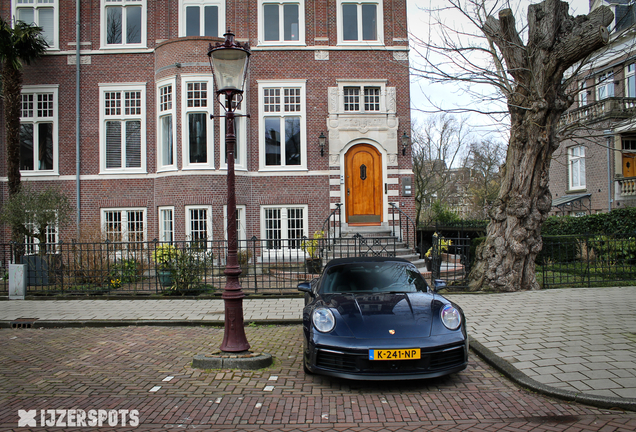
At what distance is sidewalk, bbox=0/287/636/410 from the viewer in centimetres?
496

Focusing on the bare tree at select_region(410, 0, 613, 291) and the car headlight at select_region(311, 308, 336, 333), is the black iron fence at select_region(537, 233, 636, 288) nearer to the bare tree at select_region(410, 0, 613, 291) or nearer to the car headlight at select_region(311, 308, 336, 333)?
the bare tree at select_region(410, 0, 613, 291)

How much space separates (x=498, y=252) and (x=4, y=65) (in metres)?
16.1

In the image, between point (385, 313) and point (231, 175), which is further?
point (231, 175)

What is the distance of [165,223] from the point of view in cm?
1653

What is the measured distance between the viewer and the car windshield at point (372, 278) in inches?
245

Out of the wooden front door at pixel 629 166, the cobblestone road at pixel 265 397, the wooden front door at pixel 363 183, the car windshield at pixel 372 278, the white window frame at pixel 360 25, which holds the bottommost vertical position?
the cobblestone road at pixel 265 397

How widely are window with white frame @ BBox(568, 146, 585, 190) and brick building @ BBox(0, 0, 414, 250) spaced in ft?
54.6

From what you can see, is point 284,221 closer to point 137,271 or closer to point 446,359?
point 137,271

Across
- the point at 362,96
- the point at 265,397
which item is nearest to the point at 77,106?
the point at 362,96

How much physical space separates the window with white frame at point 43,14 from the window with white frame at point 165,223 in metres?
7.41

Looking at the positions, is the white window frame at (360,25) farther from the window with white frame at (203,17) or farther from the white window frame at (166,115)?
the white window frame at (166,115)

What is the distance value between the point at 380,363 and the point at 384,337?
0.87 ft

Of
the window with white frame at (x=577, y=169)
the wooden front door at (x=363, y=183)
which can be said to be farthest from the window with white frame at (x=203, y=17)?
the window with white frame at (x=577, y=169)

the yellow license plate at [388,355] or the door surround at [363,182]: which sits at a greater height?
the door surround at [363,182]
